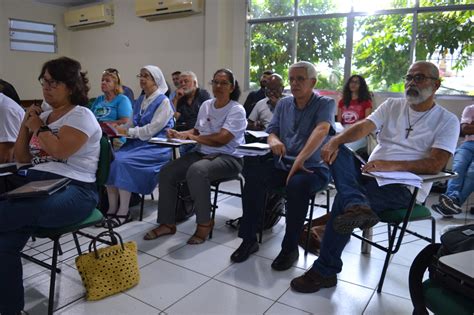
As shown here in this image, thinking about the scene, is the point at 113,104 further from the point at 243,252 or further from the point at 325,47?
the point at 325,47

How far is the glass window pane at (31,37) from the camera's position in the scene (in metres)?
6.41

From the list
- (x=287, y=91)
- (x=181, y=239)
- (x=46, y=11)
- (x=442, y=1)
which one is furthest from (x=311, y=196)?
(x=46, y=11)

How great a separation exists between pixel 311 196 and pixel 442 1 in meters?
3.35

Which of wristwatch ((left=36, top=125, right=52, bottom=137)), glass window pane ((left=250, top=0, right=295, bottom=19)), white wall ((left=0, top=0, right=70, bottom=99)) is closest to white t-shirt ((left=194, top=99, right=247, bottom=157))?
wristwatch ((left=36, top=125, right=52, bottom=137))

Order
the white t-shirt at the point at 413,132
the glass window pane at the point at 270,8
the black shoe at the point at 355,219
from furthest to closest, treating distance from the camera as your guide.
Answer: the glass window pane at the point at 270,8 < the white t-shirt at the point at 413,132 < the black shoe at the point at 355,219

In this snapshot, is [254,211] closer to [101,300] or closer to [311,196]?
[311,196]

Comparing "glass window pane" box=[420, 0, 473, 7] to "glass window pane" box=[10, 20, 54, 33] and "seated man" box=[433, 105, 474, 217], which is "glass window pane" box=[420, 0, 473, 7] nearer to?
"seated man" box=[433, 105, 474, 217]

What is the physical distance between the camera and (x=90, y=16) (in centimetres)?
634

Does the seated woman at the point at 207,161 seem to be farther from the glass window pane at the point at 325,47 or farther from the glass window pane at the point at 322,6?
the glass window pane at the point at 322,6

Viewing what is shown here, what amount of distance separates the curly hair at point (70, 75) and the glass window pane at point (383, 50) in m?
3.67

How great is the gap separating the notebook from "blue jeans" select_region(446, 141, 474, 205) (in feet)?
10.3

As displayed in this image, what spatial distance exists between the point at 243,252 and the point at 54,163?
1190 mm

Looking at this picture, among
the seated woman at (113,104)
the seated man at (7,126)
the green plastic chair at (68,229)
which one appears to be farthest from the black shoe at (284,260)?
the seated woman at (113,104)

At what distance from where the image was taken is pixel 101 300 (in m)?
1.77
